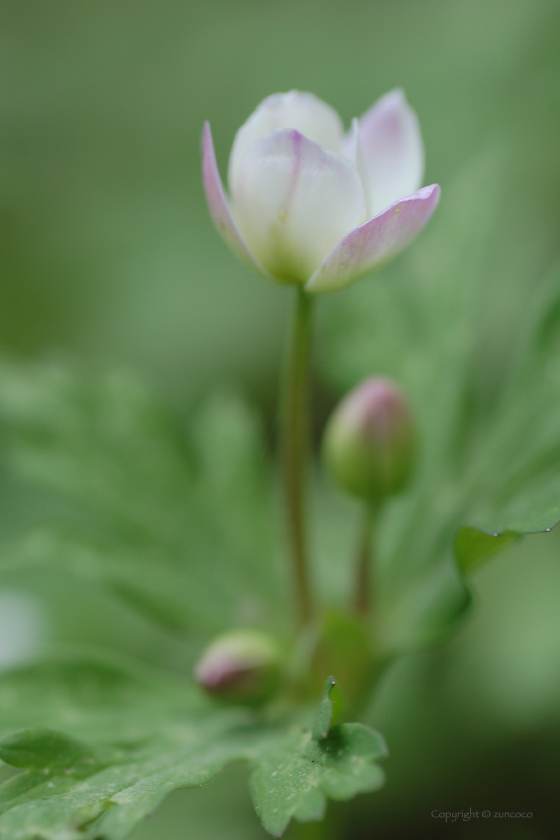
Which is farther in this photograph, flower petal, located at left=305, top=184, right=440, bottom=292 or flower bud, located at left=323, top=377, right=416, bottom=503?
flower bud, located at left=323, top=377, right=416, bottom=503

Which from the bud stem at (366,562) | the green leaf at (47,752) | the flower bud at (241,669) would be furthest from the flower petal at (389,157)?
the green leaf at (47,752)

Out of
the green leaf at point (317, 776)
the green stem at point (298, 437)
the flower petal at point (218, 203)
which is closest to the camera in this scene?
the green leaf at point (317, 776)

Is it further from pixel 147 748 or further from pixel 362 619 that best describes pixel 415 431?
pixel 147 748

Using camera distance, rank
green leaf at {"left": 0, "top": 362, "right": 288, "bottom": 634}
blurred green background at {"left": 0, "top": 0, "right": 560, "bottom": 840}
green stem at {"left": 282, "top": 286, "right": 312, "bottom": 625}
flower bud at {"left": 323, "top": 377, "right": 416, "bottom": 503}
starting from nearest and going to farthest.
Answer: green stem at {"left": 282, "top": 286, "right": 312, "bottom": 625} → flower bud at {"left": 323, "top": 377, "right": 416, "bottom": 503} → green leaf at {"left": 0, "top": 362, "right": 288, "bottom": 634} → blurred green background at {"left": 0, "top": 0, "right": 560, "bottom": 840}

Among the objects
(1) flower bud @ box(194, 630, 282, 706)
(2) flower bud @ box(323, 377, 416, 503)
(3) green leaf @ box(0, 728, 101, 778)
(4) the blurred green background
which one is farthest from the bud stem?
(4) the blurred green background

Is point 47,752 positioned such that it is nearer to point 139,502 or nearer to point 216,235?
point 139,502

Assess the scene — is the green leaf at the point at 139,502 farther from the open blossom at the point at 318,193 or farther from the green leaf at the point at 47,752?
the open blossom at the point at 318,193

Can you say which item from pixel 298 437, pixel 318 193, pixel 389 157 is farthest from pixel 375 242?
pixel 298 437

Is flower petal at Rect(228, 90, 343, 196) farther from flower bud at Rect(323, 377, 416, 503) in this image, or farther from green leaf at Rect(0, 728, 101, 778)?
green leaf at Rect(0, 728, 101, 778)
